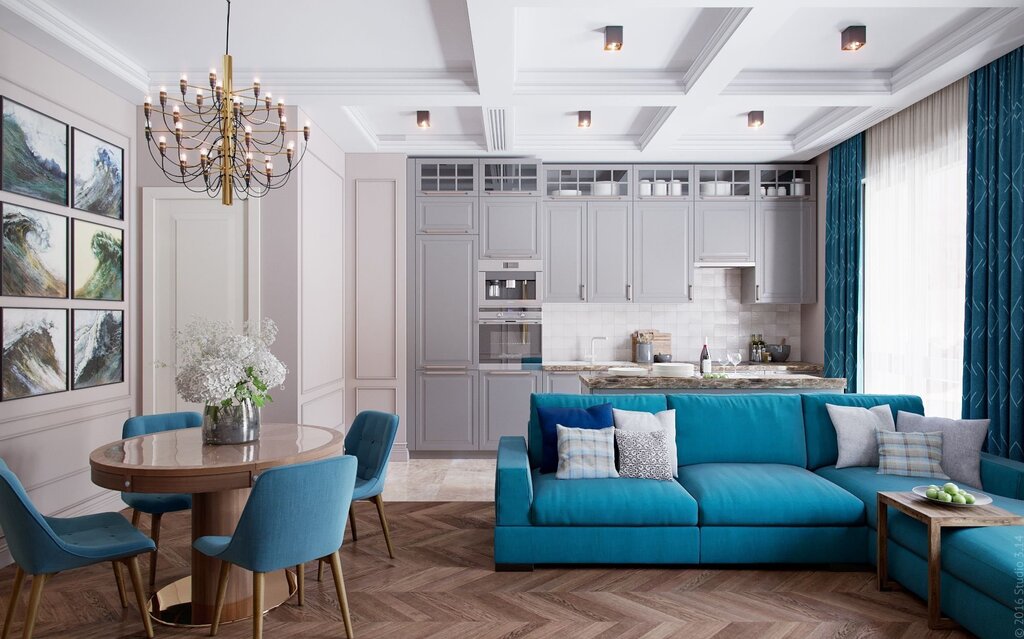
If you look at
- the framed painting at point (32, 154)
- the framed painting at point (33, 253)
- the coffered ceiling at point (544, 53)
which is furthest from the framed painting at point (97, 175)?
the coffered ceiling at point (544, 53)

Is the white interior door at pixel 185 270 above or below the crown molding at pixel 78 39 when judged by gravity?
below

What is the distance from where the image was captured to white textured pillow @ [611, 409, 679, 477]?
375cm

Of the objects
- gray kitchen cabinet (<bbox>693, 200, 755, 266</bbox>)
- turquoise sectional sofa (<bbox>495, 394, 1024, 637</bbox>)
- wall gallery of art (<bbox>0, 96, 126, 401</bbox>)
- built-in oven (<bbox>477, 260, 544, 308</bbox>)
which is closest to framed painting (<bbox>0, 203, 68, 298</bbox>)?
wall gallery of art (<bbox>0, 96, 126, 401</bbox>)

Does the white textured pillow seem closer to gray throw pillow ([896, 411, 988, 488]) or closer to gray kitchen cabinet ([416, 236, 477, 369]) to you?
gray throw pillow ([896, 411, 988, 488])

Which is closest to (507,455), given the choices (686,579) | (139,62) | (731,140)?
(686,579)

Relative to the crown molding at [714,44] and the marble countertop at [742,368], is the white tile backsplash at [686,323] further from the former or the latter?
the crown molding at [714,44]

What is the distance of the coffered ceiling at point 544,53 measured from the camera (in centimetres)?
341

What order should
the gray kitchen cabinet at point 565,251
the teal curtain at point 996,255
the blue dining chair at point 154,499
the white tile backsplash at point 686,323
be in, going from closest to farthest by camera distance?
the blue dining chair at point 154,499 < the teal curtain at point 996,255 < the gray kitchen cabinet at point 565,251 < the white tile backsplash at point 686,323

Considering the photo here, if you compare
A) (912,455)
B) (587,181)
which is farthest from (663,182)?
(912,455)

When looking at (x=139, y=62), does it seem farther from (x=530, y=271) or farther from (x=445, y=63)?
(x=530, y=271)

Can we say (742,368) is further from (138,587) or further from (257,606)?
(138,587)

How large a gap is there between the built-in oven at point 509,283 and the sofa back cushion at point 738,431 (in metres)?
2.40

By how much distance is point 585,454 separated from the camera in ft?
11.8

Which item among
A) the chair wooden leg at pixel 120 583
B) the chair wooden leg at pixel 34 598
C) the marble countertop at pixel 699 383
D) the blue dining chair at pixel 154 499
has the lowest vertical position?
the chair wooden leg at pixel 120 583
